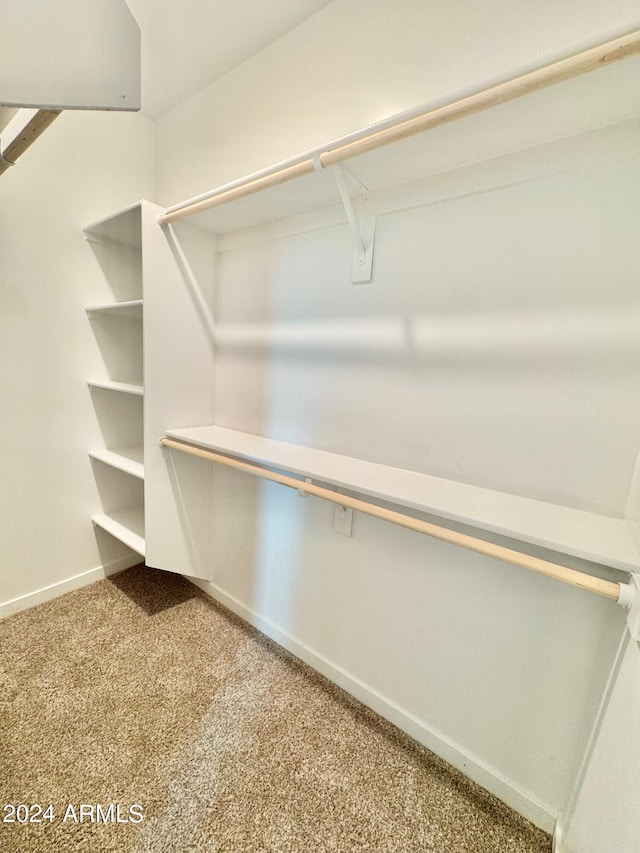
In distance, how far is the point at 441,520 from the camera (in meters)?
1.09

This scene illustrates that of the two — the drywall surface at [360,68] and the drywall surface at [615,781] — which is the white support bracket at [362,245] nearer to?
the drywall surface at [360,68]

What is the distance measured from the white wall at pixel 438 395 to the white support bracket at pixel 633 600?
0.18 metres

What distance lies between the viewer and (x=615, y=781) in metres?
0.73

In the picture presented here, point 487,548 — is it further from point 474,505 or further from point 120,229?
point 120,229

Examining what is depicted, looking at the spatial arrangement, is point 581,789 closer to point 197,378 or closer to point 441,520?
point 441,520

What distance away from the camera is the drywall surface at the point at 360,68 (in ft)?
2.79

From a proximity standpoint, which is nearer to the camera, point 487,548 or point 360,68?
point 487,548

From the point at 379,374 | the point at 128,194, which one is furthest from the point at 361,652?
the point at 128,194

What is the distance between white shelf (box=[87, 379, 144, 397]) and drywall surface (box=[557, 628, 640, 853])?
6.08ft

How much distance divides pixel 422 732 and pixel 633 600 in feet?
3.11

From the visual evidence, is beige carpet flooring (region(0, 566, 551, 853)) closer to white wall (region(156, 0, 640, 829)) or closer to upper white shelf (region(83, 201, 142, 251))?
white wall (region(156, 0, 640, 829))

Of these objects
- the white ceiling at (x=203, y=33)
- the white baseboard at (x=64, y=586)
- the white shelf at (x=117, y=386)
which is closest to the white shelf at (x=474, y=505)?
the white shelf at (x=117, y=386)

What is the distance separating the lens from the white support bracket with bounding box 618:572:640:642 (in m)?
0.70

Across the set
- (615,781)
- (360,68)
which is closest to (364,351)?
(360,68)
